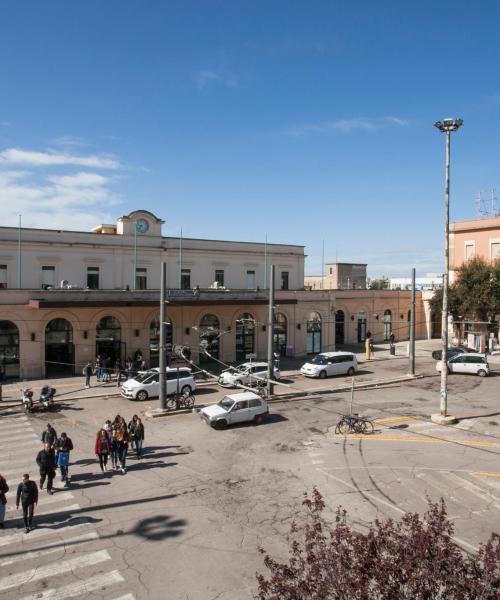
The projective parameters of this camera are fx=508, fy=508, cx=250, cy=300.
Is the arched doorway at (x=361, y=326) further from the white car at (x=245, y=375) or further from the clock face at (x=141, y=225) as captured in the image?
the clock face at (x=141, y=225)

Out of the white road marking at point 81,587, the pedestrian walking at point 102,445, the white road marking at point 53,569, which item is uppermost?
the pedestrian walking at point 102,445

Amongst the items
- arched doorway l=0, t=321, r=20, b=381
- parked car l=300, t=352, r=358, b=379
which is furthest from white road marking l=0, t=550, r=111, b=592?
parked car l=300, t=352, r=358, b=379

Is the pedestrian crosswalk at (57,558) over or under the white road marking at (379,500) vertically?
under

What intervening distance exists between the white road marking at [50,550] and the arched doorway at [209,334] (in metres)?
27.5

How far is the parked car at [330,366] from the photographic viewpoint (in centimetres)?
3609

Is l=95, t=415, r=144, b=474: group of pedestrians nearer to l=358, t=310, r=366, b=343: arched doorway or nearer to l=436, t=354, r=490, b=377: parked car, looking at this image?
l=436, t=354, r=490, b=377: parked car

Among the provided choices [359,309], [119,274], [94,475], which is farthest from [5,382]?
[359,309]

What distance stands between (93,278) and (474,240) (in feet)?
127

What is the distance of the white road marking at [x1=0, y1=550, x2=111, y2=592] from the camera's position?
423 inches

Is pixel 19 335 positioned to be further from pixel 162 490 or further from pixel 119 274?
pixel 162 490

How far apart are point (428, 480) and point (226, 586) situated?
8912 millimetres

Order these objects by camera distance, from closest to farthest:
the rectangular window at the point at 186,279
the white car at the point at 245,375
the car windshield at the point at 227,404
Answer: the car windshield at the point at 227,404, the white car at the point at 245,375, the rectangular window at the point at 186,279

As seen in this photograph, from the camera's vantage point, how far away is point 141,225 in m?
41.1

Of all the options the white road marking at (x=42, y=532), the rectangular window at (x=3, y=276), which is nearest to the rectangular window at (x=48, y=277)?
the rectangular window at (x=3, y=276)
